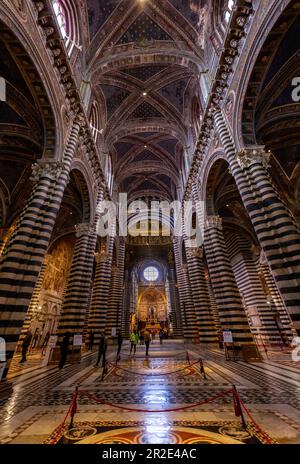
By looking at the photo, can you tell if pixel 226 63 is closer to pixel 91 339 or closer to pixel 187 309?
pixel 91 339

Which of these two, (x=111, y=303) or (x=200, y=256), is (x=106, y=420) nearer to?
(x=200, y=256)

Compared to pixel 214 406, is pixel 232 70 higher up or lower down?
higher up

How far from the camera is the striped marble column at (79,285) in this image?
11289 millimetres

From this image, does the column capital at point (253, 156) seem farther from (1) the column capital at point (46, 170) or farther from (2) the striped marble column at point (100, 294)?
(2) the striped marble column at point (100, 294)

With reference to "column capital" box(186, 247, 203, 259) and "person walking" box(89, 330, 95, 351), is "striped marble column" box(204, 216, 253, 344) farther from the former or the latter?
"person walking" box(89, 330, 95, 351)

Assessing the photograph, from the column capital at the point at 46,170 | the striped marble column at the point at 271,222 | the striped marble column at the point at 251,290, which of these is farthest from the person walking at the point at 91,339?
the striped marble column at the point at 251,290

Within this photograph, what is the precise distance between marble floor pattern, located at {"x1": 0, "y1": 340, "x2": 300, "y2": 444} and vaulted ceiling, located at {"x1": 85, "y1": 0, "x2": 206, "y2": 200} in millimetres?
16173

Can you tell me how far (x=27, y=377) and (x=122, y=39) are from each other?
19.9 metres

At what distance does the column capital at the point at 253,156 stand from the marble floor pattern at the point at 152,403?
24.0ft

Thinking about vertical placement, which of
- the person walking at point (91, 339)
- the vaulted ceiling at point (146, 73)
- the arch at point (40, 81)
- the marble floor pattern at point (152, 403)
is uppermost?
the vaulted ceiling at point (146, 73)

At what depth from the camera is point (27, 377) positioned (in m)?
7.07

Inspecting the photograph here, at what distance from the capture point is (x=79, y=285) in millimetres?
12070

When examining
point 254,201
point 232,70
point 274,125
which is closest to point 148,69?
point 232,70

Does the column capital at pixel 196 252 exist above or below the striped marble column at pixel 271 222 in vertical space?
above
